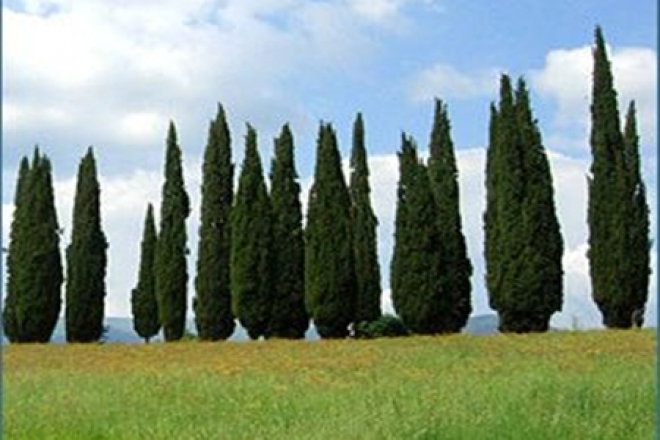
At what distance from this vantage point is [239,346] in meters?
33.8

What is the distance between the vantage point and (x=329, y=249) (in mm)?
38094

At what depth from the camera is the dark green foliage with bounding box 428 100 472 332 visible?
36812mm

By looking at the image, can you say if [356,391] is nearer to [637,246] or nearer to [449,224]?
[637,246]

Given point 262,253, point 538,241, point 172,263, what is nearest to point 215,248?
point 172,263

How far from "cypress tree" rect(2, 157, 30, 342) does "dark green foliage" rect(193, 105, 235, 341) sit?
6259 mm

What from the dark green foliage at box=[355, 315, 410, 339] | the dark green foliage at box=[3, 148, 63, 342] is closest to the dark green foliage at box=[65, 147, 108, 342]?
the dark green foliage at box=[3, 148, 63, 342]

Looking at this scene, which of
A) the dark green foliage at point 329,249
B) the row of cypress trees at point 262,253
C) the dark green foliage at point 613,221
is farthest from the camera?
the row of cypress trees at point 262,253

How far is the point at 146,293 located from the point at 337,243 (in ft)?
Result: 30.7

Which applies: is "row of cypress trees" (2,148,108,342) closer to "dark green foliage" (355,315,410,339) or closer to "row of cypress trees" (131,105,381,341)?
"row of cypress trees" (131,105,381,341)

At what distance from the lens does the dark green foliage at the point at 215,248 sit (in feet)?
132

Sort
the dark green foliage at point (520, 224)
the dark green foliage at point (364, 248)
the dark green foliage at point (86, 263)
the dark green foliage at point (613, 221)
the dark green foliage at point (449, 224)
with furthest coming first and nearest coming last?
1. the dark green foliage at point (86, 263)
2. the dark green foliage at point (364, 248)
3. the dark green foliage at point (449, 224)
4. the dark green foliage at point (520, 224)
5. the dark green foliage at point (613, 221)

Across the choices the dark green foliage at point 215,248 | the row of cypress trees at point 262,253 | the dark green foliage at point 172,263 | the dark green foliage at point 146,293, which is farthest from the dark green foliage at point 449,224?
the dark green foliage at point 146,293

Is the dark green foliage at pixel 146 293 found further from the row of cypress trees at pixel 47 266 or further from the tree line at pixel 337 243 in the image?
the row of cypress trees at pixel 47 266

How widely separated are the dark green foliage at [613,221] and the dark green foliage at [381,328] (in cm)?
637
